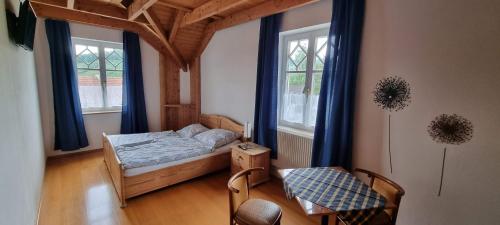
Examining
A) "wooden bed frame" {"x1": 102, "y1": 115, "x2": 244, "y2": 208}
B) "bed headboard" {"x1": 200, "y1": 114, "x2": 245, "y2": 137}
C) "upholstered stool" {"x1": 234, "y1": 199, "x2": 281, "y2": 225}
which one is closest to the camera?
"upholstered stool" {"x1": 234, "y1": 199, "x2": 281, "y2": 225}

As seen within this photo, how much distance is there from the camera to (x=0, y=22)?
142cm

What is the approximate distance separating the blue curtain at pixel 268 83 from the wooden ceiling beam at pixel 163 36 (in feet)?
5.97

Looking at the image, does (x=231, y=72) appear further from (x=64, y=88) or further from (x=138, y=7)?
(x=64, y=88)

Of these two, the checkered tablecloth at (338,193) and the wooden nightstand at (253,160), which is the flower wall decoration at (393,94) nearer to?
the checkered tablecloth at (338,193)

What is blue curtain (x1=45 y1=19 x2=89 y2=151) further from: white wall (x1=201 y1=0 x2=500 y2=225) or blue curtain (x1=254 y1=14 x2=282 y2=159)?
white wall (x1=201 y1=0 x2=500 y2=225)

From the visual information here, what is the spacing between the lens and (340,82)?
2.32m

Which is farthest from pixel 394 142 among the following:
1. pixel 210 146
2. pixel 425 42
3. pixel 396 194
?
pixel 210 146

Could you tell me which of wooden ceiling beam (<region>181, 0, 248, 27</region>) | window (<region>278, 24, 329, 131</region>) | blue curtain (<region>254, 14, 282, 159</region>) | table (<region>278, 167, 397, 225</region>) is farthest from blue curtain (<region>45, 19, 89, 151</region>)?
table (<region>278, 167, 397, 225</region>)

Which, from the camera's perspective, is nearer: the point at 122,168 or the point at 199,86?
the point at 122,168

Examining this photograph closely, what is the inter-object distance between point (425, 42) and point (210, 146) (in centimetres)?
275

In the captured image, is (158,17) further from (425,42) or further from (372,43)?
(425,42)

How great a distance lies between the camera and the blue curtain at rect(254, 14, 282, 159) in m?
3.07

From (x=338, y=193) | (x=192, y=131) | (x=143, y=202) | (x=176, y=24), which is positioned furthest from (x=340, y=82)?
(x=176, y=24)

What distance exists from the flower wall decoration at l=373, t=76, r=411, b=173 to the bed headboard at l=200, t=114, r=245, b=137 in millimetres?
2081
